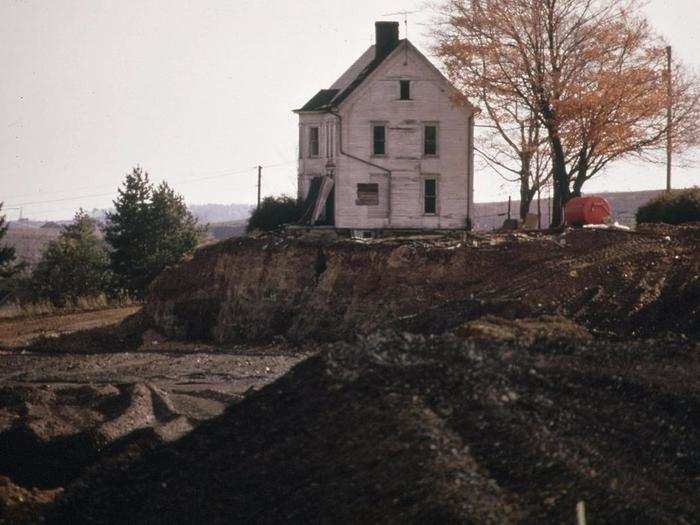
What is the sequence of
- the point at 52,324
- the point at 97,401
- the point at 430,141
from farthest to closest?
the point at 430,141
the point at 52,324
the point at 97,401

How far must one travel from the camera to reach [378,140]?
49125 millimetres

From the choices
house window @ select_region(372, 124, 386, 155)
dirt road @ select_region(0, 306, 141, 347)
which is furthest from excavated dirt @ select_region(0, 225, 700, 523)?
house window @ select_region(372, 124, 386, 155)

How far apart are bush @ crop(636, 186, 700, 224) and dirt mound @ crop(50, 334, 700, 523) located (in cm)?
3000

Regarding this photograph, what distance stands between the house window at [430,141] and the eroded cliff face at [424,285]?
13.5m

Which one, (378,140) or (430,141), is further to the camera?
(430,141)

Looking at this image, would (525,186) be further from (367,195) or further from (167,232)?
(167,232)

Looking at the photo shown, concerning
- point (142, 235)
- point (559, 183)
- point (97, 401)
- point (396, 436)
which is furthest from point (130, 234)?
point (396, 436)

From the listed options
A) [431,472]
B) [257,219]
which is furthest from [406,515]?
[257,219]

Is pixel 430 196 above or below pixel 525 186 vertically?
below

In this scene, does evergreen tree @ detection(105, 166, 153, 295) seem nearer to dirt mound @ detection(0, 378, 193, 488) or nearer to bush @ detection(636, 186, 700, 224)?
bush @ detection(636, 186, 700, 224)

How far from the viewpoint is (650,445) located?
11578 millimetres

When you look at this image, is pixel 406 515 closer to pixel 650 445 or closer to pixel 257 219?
pixel 650 445

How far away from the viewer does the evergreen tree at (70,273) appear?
53688 millimetres

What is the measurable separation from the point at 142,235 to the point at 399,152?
13649 millimetres
